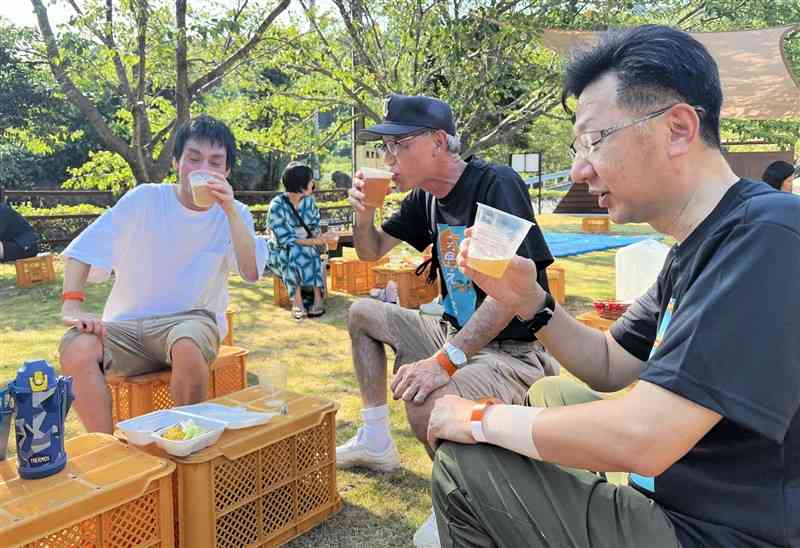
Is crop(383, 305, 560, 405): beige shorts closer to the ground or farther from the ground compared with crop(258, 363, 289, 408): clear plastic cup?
farther from the ground

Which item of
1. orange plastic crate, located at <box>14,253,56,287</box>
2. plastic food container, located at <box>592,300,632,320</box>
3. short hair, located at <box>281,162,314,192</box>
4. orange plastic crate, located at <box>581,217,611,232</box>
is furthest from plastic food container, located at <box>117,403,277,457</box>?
orange plastic crate, located at <box>581,217,611,232</box>

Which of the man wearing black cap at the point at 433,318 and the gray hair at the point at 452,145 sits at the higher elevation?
the gray hair at the point at 452,145

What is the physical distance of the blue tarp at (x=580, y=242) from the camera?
37.2 ft

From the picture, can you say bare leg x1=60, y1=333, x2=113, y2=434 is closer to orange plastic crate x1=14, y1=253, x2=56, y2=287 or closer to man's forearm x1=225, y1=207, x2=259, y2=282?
man's forearm x1=225, y1=207, x2=259, y2=282

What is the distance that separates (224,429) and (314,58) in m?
6.42

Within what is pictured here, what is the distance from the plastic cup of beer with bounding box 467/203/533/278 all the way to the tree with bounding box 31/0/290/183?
5.74m

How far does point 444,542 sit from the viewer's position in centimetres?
161

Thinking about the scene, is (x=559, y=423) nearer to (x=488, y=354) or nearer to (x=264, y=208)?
(x=488, y=354)

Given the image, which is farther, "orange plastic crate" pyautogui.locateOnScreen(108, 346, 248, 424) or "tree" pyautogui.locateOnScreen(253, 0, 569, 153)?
"tree" pyautogui.locateOnScreen(253, 0, 569, 153)

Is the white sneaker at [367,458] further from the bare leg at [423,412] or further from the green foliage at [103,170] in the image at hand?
the green foliage at [103,170]

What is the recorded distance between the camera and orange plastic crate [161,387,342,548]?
2.16 m

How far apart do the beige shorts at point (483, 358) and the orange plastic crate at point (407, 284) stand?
3.98 meters

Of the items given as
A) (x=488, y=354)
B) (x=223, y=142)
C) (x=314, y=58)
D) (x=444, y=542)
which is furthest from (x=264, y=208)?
(x=444, y=542)

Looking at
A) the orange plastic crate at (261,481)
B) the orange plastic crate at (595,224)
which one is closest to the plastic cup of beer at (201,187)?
the orange plastic crate at (261,481)
